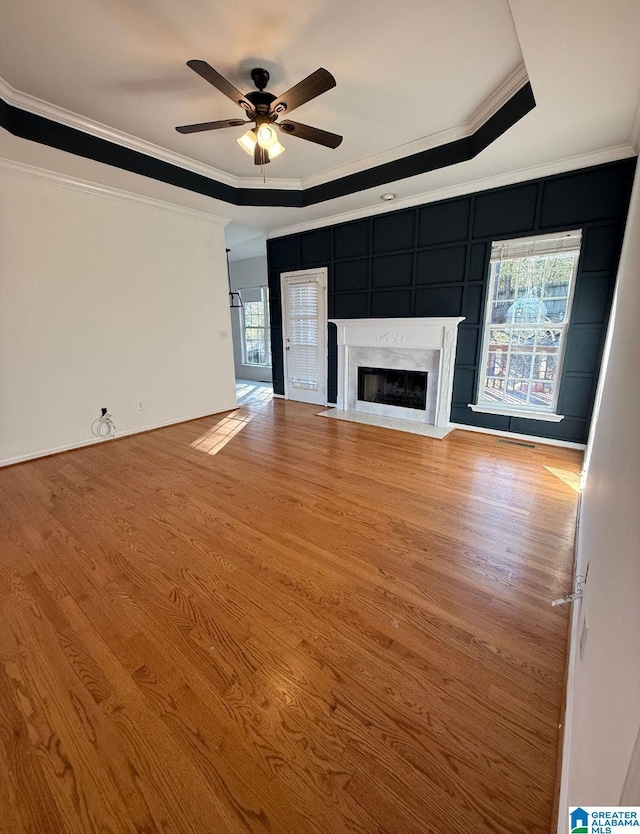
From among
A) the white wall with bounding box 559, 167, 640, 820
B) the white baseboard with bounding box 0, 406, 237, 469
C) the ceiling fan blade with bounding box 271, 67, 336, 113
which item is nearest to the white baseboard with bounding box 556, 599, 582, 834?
the white wall with bounding box 559, 167, 640, 820

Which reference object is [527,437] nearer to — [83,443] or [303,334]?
[303,334]

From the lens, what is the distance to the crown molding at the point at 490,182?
3.08 m

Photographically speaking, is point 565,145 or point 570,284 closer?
point 565,145

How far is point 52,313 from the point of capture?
3578 millimetres

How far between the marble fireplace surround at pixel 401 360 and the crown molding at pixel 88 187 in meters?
2.40

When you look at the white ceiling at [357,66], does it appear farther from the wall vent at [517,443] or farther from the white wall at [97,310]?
the wall vent at [517,443]

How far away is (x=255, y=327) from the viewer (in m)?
8.42

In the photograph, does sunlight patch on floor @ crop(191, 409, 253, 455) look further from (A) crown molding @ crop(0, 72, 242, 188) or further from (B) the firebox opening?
(A) crown molding @ crop(0, 72, 242, 188)

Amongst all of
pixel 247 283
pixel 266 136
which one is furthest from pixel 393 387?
pixel 247 283

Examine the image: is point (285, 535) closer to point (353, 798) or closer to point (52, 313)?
point (353, 798)

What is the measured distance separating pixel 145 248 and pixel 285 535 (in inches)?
153

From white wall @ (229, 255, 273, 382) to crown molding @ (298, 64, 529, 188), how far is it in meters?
3.82

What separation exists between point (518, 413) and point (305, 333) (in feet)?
11.0

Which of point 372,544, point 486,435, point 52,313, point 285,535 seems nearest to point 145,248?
point 52,313
